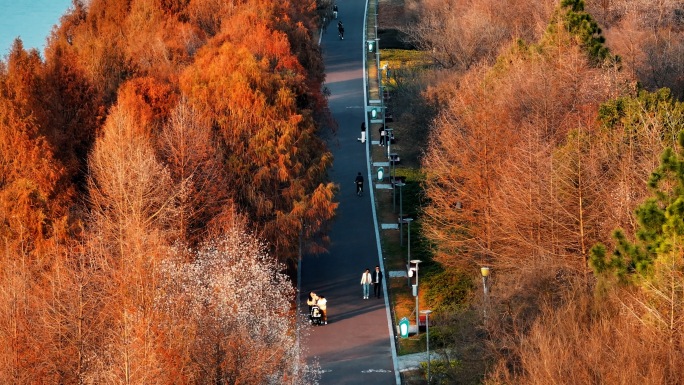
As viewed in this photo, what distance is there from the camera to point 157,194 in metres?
46.4

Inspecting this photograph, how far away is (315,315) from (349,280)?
5428 mm

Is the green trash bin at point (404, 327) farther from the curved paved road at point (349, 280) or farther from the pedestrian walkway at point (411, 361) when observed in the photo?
the pedestrian walkway at point (411, 361)

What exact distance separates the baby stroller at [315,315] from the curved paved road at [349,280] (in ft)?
1.08

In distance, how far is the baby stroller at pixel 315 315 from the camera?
4700 cm

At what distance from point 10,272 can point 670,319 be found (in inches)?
748

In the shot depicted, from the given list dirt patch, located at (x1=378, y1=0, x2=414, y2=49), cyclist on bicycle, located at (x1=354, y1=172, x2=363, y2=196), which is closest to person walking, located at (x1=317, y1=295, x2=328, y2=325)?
cyclist on bicycle, located at (x1=354, y1=172, x2=363, y2=196)

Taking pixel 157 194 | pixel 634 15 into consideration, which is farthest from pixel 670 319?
pixel 634 15

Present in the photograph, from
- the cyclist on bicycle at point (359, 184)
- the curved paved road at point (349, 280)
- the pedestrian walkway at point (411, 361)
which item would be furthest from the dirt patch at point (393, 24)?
the pedestrian walkway at point (411, 361)

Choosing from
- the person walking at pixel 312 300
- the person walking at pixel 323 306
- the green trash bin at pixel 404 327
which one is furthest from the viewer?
the person walking at pixel 312 300

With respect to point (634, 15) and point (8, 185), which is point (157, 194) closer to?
point (8, 185)

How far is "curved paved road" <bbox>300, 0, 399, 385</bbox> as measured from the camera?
1729 inches

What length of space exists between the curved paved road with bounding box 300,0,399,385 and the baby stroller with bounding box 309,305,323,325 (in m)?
0.33

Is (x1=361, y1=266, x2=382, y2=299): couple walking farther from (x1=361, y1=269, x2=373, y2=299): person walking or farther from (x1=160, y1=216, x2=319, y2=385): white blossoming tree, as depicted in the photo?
(x1=160, y1=216, x2=319, y2=385): white blossoming tree

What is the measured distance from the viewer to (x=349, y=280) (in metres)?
52.2
